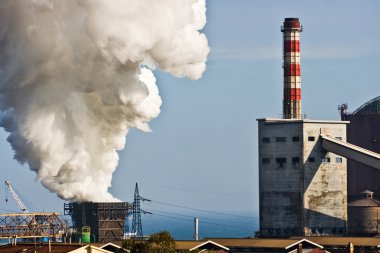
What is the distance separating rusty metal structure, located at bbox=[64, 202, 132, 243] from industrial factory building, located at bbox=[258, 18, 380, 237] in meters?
24.8

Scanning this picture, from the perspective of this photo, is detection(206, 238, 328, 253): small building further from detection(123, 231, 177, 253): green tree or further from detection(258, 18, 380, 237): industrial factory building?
detection(258, 18, 380, 237): industrial factory building

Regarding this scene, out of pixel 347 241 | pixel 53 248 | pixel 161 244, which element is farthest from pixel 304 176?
pixel 161 244

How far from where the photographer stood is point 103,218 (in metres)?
170

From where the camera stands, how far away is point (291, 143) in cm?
18700

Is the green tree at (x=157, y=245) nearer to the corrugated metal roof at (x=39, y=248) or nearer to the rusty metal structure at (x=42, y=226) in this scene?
the corrugated metal roof at (x=39, y=248)

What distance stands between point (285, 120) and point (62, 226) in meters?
38.8

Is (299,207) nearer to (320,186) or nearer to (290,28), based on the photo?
(320,186)

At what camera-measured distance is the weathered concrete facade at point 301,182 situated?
7239 inches

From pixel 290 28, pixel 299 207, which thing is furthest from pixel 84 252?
pixel 290 28

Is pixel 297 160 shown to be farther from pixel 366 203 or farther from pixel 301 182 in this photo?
pixel 366 203

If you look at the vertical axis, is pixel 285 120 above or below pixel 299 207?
above

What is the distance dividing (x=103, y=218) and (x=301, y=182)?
3292 centimetres

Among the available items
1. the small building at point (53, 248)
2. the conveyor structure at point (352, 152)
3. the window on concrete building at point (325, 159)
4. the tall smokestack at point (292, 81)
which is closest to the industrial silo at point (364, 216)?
the window on concrete building at point (325, 159)

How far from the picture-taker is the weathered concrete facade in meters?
184
